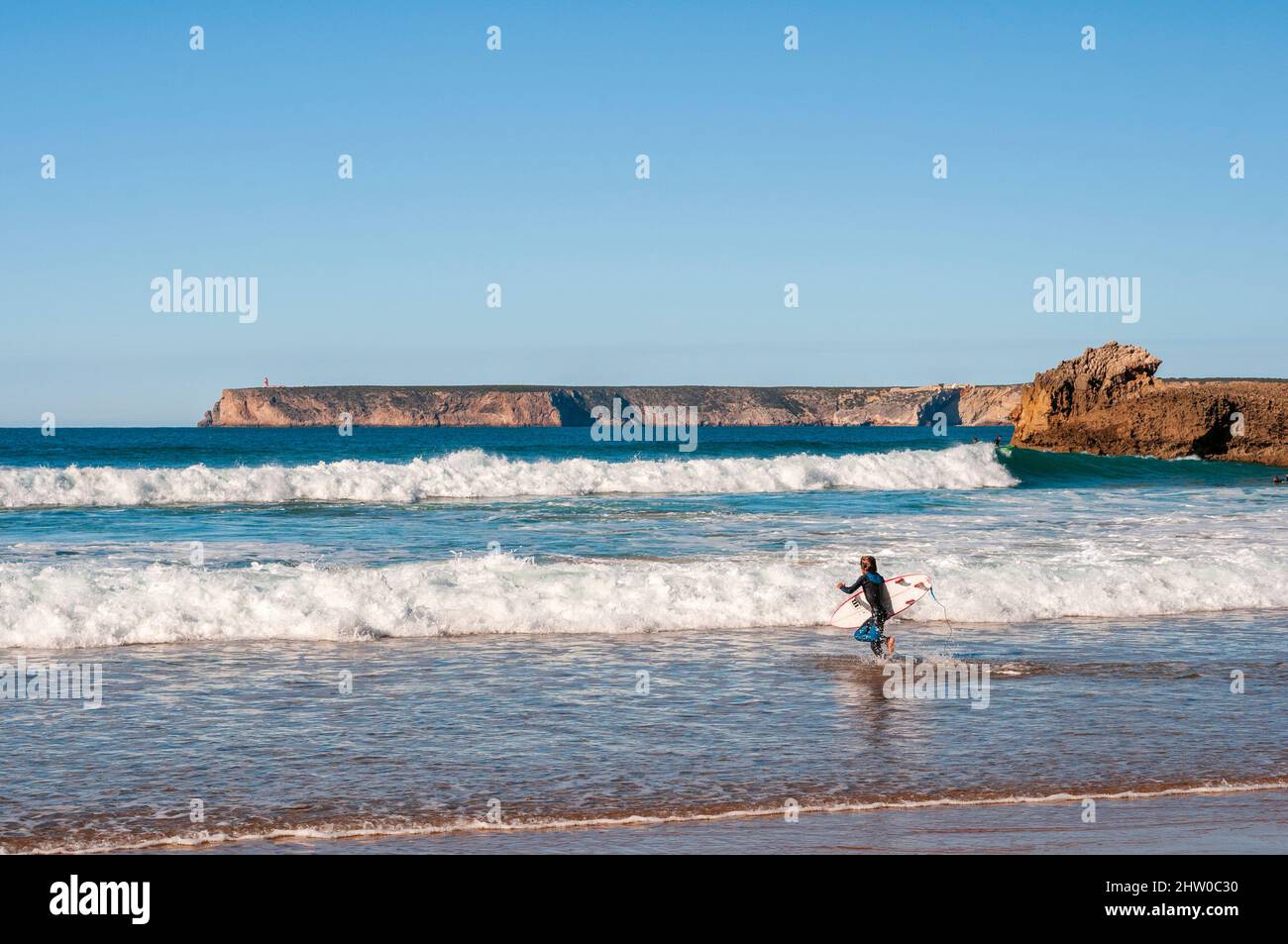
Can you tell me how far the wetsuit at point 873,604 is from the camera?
12.8 m

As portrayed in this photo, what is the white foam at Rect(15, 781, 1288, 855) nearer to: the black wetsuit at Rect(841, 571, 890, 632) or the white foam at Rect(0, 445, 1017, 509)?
the black wetsuit at Rect(841, 571, 890, 632)

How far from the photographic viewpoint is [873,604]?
13.0 m

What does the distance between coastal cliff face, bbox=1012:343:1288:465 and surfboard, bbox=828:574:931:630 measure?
46.2m

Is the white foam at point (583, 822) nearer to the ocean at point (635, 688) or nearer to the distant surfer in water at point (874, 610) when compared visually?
the ocean at point (635, 688)

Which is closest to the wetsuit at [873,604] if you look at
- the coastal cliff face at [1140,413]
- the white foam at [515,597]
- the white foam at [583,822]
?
the white foam at [515,597]

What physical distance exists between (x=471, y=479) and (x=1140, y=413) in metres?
37.7

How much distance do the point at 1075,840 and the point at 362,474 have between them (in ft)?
102

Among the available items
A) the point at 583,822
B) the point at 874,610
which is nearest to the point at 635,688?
the point at 874,610

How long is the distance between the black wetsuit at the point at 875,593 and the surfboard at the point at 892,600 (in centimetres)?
42

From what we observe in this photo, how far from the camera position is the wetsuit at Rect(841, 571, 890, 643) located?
41.9ft

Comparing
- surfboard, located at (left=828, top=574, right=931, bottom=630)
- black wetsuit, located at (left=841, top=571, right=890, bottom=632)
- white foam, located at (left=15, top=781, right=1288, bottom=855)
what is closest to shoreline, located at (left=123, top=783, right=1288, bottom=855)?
white foam, located at (left=15, top=781, right=1288, bottom=855)
